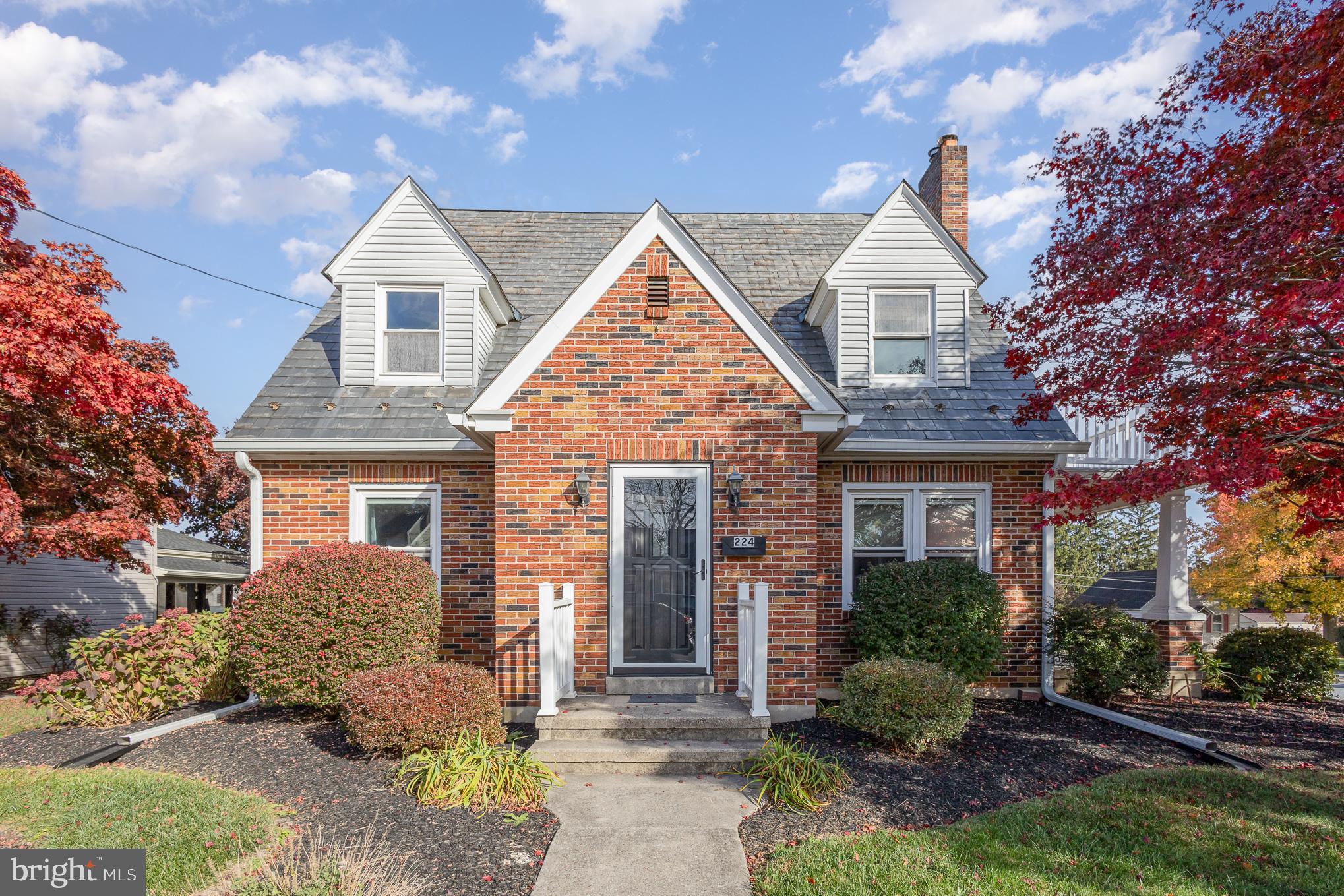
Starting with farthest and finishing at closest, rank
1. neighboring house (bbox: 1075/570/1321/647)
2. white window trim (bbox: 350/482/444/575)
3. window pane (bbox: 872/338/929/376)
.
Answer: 1. neighboring house (bbox: 1075/570/1321/647)
2. window pane (bbox: 872/338/929/376)
3. white window trim (bbox: 350/482/444/575)

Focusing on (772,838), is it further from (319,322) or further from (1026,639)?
(319,322)

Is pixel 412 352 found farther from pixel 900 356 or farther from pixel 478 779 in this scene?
pixel 900 356

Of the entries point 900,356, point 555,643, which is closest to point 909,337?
point 900,356

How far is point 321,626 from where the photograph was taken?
7.17 metres

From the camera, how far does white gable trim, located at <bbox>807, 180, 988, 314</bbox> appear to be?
9945 millimetres

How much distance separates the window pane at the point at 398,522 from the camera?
913cm

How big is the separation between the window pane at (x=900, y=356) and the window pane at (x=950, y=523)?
6.16ft

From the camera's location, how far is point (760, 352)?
755 centimetres

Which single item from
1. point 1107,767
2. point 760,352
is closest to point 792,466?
point 760,352

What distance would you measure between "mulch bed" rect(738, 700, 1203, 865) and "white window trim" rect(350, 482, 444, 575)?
4631 mm

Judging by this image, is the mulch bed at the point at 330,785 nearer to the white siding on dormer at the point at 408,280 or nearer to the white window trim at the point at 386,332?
the white window trim at the point at 386,332

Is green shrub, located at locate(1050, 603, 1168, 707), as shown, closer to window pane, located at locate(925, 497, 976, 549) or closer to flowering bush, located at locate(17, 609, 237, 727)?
window pane, located at locate(925, 497, 976, 549)

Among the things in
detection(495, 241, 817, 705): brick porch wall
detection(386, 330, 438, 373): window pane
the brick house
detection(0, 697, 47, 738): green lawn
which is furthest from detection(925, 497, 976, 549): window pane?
detection(0, 697, 47, 738): green lawn

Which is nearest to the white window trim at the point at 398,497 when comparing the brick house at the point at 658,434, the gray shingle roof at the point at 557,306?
the brick house at the point at 658,434
